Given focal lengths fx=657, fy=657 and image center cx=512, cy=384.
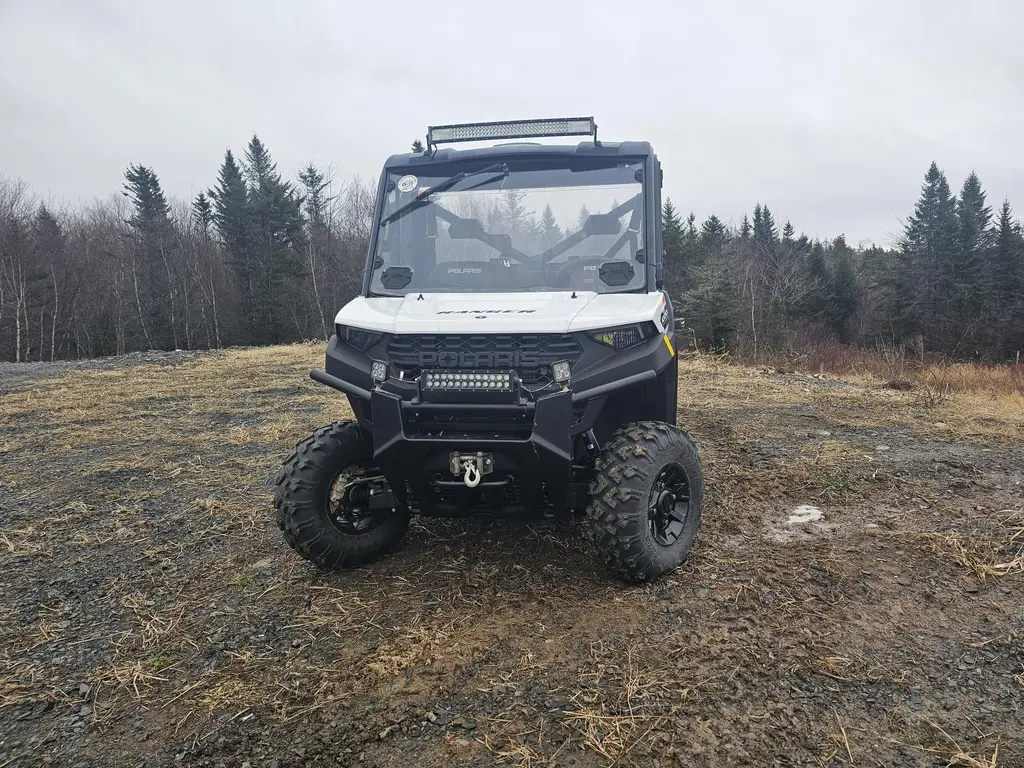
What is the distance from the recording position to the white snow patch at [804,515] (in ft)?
15.6

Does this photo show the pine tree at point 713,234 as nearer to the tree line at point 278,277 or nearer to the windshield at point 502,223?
the tree line at point 278,277

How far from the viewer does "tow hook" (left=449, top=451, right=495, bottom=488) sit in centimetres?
338

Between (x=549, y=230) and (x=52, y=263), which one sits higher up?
(x=52, y=263)

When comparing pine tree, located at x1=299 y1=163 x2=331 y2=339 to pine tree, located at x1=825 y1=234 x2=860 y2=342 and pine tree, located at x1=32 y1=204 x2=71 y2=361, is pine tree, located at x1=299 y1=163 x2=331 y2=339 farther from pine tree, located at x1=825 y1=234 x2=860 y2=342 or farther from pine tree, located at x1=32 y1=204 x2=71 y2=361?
pine tree, located at x1=825 y1=234 x2=860 y2=342

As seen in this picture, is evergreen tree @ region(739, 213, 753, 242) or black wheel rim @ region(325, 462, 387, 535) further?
evergreen tree @ region(739, 213, 753, 242)

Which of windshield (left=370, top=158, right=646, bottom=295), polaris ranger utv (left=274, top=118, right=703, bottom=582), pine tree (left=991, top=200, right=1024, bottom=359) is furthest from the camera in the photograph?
pine tree (left=991, top=200, right=1024, bottom=359)

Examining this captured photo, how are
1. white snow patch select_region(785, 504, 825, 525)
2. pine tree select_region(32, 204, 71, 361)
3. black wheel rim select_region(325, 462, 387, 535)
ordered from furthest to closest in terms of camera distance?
pine tree select_region(32, 204, 71, 361) → white snow patch select_region(785, 504, 825, 525) → black wheel rim select_region(325, 462, 387, 535)

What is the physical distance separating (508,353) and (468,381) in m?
0.26

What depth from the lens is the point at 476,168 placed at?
4.45m

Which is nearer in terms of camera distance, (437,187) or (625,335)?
(625,335)

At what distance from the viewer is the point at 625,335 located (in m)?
3.61

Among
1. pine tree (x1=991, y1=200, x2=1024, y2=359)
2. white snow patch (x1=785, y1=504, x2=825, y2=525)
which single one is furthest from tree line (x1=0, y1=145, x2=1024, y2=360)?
white snow patch (x1=785, y1=504, x2=825, y2=525)

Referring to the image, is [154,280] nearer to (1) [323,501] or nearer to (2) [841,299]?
(1) [323,501]

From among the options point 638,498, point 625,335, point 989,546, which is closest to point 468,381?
point 625,335
